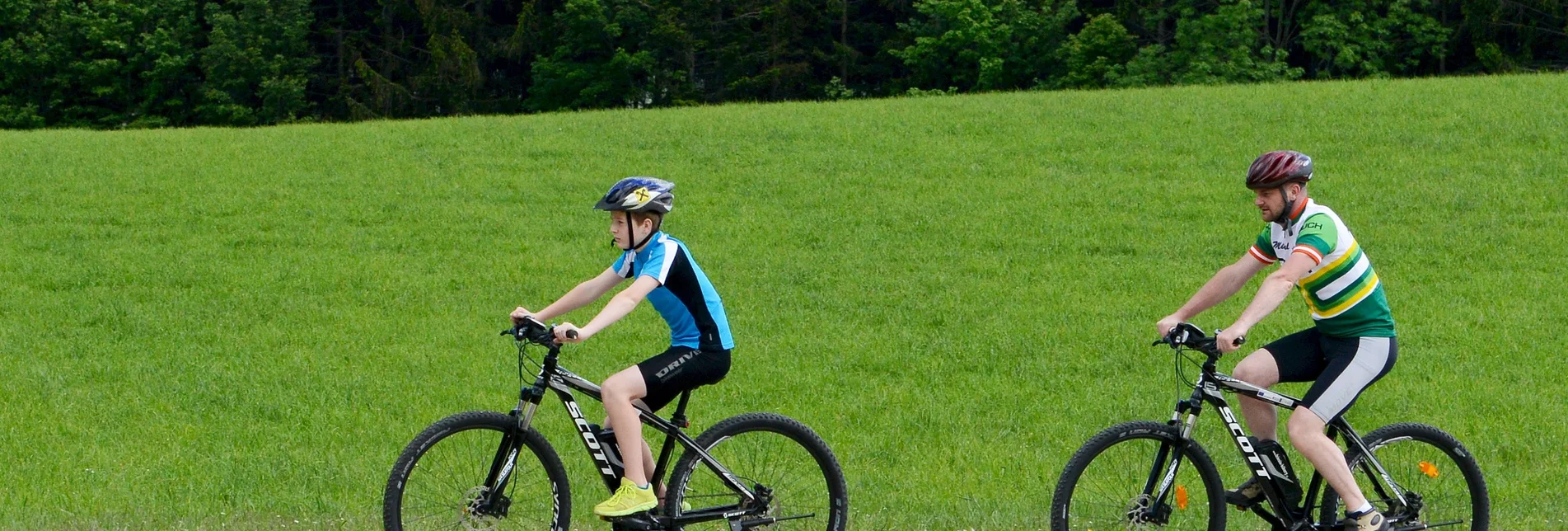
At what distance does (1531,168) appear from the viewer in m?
23.6

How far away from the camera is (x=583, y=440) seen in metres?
6.37

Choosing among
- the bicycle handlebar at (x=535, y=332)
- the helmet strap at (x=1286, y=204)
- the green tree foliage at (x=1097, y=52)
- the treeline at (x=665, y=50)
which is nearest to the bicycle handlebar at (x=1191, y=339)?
the helmet strap at (x=1286, y=204)

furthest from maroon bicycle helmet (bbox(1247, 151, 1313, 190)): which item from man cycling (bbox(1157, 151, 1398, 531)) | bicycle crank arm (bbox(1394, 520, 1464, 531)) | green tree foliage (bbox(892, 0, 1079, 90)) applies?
green tree foliage (bbox(892, 0, 1079, 90))

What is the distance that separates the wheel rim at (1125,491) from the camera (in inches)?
249

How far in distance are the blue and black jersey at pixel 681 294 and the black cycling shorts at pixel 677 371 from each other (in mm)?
54

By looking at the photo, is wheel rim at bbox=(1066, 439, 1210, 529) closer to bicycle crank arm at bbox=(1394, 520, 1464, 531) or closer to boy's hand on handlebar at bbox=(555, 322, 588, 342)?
bicycle crank arm at bbox=(1394, 520, 1464, 531)

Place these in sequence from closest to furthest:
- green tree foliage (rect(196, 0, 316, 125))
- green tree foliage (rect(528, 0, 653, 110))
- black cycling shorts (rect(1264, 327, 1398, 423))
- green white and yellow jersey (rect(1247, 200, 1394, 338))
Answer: green white and yellow jersey (rect(1247, 200, 1394, 338)), black cycling shorts (rect(1264, 327, 1398, 423)), green tree foliage (rect(196, 0, 316, 125)), green tree foliage (rect(528, 0, 653, 110))

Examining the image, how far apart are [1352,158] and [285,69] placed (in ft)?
160

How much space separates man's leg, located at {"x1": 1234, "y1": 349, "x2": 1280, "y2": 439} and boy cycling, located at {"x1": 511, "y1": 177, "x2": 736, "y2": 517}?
2.38 metres

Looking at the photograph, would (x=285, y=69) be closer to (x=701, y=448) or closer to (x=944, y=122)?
(x=944, y=122)

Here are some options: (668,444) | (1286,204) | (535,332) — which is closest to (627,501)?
(668,444)

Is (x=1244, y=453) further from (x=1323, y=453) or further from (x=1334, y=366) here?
(x=1334, y=366)

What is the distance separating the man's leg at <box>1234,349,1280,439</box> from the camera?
6.59 m

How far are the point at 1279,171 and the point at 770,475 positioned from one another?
270 cm
